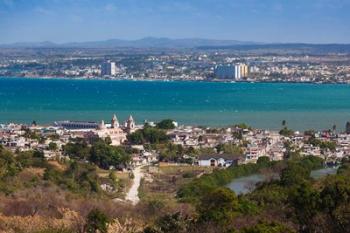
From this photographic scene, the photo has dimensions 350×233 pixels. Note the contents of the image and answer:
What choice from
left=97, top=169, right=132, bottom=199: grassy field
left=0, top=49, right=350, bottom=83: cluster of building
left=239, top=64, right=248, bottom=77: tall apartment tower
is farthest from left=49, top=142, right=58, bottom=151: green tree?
left=239, top=64, right=248, bottom=77: tall apartment tower

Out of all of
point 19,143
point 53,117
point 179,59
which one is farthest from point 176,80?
point 19,143

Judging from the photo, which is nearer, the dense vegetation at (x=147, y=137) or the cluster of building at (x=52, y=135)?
the cluster of building at (x=52, y=135)

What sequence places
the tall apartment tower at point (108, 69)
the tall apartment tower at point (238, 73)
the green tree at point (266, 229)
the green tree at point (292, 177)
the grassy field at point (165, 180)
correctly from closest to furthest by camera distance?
1. the green tree at point (266, 229)
2. the green tree at point (292, 177)
3. the grassy field at point (165, 180)
4. the tall apartment tower at point (238, 73)
5. the tall apartment tower at point (108, 69)

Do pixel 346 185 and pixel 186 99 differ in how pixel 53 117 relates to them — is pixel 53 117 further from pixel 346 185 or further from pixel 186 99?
pixel 346 185

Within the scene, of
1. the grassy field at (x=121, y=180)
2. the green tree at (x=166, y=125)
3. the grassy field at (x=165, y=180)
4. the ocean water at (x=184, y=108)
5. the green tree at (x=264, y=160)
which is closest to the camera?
the grassy field at (x=165, y=180)

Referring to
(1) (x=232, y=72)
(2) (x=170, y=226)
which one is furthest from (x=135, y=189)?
(1) (x=232, y=72)

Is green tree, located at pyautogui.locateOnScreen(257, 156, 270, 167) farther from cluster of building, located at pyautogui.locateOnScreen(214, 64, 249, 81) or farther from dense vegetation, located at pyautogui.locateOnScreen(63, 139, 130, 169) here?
cluster of building, located at pyautogui.locateOnScreen(214, 64, 249, 81)

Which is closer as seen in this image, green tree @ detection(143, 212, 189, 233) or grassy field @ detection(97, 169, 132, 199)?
green tree @ detection(143, 212, 189, 233)

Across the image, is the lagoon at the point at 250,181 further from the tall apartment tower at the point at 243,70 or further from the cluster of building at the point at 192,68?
the tall apartment tower at the point at 243,70

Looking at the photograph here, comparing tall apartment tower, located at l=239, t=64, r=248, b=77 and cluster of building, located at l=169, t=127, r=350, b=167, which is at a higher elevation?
cluster of building, located at l=169, t=127, r=350, b=167

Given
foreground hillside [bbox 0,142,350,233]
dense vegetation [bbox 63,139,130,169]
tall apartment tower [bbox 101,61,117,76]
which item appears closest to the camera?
foreground hillside [bbox 0,142,350,233]

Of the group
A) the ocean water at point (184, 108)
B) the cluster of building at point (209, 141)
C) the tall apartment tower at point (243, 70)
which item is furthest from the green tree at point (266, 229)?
the tall apartment tower at point (243, 70)
